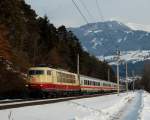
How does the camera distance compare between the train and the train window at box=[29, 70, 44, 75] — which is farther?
the train window at box=[29, 70, 44, 75]

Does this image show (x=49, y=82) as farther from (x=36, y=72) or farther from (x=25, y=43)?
(x=25, y=43)

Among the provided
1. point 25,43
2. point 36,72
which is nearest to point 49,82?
point 36,72

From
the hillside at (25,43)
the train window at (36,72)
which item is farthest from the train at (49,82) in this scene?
the hillside at (25,43)

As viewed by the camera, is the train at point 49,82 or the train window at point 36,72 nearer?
the train at point 49,82

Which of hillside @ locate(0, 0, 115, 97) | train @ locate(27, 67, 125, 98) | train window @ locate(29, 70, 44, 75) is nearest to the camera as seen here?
train @ locate(27, 67, 125, 98)

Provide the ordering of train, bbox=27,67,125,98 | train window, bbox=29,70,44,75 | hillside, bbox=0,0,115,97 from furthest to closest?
hillside, bbox=0,0,115,97
train window, bbox=29,70,44,75
train, bbox=27,67,125,98

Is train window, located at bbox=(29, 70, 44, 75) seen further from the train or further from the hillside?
the hillside

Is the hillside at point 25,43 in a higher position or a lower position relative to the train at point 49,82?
higher

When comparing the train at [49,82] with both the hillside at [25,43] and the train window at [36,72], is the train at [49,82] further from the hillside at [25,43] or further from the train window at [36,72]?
the hillside at [25,43]

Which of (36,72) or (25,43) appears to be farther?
(25,43)

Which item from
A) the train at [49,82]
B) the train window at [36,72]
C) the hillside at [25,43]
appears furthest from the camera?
the hillside at [25,43]

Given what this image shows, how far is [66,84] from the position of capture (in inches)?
2143

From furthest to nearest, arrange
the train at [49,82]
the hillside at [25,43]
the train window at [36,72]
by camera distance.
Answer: the hillside at [25,43] → the train window at [36,72] → the train at [49,82]

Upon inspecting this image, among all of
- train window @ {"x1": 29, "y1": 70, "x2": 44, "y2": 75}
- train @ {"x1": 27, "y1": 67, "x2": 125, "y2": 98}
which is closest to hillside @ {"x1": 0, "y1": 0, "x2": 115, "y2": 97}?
train @ {"x1": 27, "y1": 67, "x2": 125, "y2": 98}
